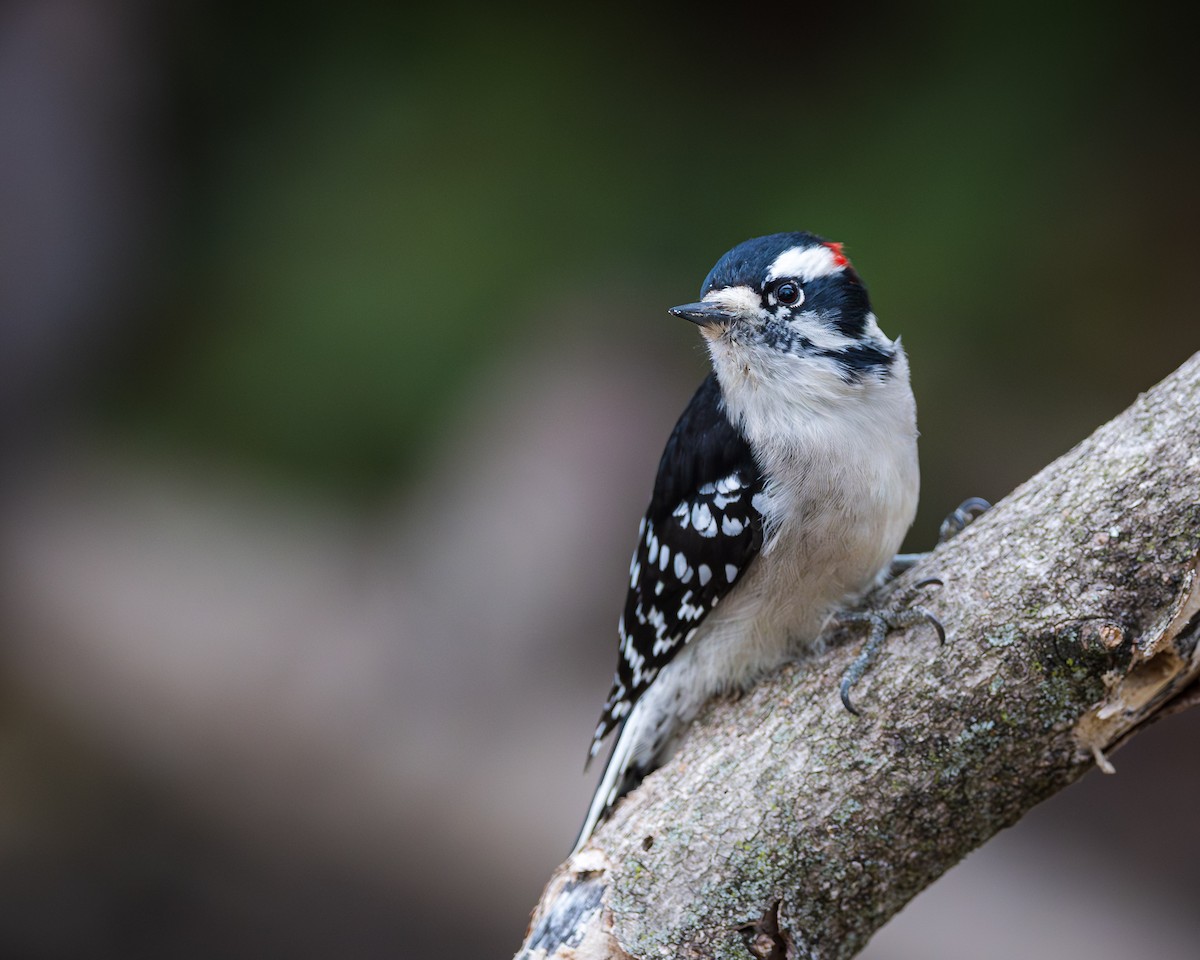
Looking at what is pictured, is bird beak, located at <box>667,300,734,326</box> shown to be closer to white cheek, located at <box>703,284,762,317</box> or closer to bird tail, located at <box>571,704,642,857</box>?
white cheek, located at <box>703,284,762,317</box>

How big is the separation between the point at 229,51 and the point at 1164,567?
5.99 m

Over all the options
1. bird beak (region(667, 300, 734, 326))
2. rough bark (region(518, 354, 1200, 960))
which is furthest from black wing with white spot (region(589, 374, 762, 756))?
rough bark (region(518, 354, 1200, 960))

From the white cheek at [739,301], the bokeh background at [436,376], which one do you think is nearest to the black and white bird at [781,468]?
the white cheek at [739,301]

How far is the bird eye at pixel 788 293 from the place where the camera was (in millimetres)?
2346

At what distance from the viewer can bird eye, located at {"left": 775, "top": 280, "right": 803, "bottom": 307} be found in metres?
2.35

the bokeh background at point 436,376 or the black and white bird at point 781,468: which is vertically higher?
the bokeh background at point 436,376

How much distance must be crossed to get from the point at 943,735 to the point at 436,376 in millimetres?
4487

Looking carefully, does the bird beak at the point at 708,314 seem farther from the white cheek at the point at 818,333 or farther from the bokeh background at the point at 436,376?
the bokeh background at the point at 436,376

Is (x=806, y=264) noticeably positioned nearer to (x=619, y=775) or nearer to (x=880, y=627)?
(x=880, y=627)

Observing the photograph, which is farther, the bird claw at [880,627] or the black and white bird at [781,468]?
the black and white bird at [781,468]

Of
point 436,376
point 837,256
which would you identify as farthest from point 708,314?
point 436,376

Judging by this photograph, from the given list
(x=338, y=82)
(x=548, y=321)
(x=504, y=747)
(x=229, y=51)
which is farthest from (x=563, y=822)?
(x=229, y=51)

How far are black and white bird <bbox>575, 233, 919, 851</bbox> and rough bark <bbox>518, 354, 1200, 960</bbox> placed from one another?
0.19 meters

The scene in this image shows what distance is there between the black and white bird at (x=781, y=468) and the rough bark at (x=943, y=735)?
0.19m
